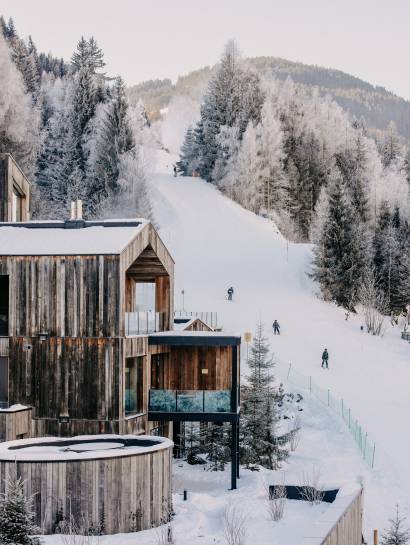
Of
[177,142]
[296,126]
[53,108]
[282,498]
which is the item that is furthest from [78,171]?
[177,142]

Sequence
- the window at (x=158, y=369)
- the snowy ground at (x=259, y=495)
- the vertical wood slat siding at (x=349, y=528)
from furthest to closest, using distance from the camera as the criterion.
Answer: the window at (x=158, y=369) → the snowy ground at (x=259, y=495) → the vertical wood slat siding at (x=349, y=528)

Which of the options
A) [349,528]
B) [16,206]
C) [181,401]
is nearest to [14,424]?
→ [181,401]

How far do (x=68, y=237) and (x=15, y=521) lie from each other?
9.51m

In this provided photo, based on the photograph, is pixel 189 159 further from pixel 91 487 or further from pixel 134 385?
pixel 91 487

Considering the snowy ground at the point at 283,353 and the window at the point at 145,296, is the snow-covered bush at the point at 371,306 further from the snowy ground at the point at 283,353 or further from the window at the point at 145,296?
the window at the point at 145,296

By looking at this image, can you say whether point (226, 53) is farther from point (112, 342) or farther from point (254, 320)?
point (112, 342)

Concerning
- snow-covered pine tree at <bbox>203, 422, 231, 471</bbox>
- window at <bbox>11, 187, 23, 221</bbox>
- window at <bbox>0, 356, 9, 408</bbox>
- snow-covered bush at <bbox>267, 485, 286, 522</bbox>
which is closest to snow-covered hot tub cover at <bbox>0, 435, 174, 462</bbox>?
snow-covered bush at <bbox>267, 485, 286, 522</bbox>

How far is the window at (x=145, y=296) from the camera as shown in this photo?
25766 mm

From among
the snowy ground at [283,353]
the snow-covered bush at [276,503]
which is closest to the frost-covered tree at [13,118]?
the snowy ground at [283,353]

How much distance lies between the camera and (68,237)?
71.9 feet

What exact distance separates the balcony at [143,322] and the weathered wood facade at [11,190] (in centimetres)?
755

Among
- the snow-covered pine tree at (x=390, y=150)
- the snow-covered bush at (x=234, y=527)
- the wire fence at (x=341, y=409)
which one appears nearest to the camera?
the snow-covered bush at (x=234, y=527)

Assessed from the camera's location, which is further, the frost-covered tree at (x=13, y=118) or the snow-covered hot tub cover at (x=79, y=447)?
the frost-covered tree at (x=13, y=118)

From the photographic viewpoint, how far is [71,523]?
15.7m
